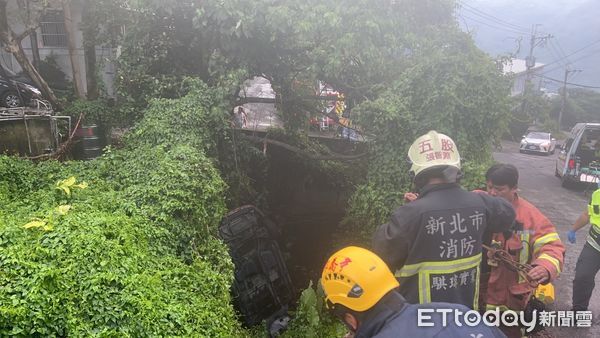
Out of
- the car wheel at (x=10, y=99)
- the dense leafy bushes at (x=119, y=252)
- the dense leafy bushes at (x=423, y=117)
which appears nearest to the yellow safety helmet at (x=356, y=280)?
the dense leafy bushes at (x=119, y=252)

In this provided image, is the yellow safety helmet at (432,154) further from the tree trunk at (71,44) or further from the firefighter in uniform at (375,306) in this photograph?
the tree trunk at (71,44)

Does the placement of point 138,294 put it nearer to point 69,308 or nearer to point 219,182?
point 69,308

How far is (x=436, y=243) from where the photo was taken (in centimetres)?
259

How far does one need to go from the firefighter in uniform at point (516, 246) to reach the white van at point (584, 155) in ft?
39.6

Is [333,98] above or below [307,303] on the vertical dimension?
above

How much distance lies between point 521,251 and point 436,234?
57.8 inches

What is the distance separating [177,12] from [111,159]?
356cm

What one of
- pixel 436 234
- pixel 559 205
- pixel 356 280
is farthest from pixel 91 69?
pixel 559 205

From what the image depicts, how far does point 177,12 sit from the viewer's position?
26.2 ft

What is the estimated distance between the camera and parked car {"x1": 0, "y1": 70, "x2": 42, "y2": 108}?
37.8 ft

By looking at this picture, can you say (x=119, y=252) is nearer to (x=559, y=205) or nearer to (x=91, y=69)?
(x=91, y=69)

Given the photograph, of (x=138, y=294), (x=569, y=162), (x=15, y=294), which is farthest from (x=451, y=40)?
(x=569, y=162)

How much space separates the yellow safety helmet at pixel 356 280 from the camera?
1803 millimetres

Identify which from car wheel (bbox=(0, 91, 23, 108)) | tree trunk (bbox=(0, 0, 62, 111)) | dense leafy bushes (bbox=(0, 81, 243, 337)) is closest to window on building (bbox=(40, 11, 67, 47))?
car wheel (bbox=(0, 91, 23, 108))
